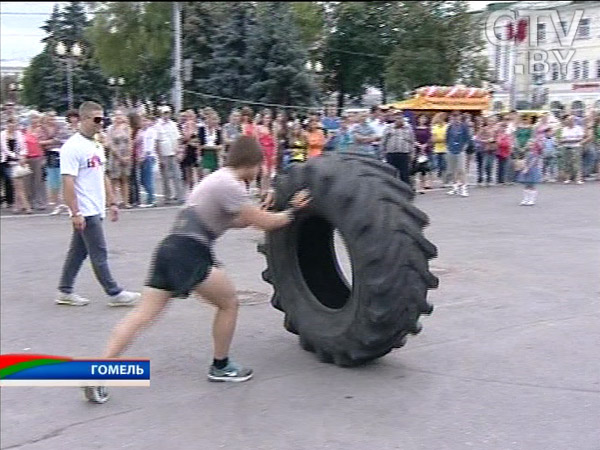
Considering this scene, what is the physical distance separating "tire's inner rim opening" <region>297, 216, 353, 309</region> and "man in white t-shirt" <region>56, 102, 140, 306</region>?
2103 mm

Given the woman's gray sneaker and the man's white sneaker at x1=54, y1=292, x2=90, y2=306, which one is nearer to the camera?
the woman's gray sneaker

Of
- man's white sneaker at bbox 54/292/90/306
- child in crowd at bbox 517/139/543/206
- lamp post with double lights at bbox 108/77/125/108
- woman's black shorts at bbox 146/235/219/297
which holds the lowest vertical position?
man's white sneaker at bbox 54/292/90/306

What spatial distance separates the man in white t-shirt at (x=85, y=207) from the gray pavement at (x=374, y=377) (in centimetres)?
20

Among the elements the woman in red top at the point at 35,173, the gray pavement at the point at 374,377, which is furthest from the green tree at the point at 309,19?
the woman in red top at the point at 35,173

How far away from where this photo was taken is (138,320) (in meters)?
4.38

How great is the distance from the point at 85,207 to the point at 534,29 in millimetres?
5176

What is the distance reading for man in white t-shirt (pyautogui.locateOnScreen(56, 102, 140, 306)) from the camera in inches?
257

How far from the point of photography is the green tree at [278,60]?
1605 mm

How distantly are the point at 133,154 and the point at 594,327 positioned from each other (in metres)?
10.8

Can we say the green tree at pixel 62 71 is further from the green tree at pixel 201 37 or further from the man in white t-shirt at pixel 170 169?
the man in white t-shirt at pixel 170 169

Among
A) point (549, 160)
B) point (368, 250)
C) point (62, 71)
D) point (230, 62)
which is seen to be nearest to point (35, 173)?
point (368, 250)

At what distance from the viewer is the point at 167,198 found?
48.4ft

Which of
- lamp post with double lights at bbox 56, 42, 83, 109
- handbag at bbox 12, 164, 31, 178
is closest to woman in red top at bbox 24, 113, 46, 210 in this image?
A: handbag at bbox 12, 164, 31, 178

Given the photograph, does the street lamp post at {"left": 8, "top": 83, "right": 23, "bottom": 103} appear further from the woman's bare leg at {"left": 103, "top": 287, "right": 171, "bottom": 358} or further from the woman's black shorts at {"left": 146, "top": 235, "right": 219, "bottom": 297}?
the woman's bare leg at {"left": 103, "top": 287, "right": 171, "bottom": 358}
